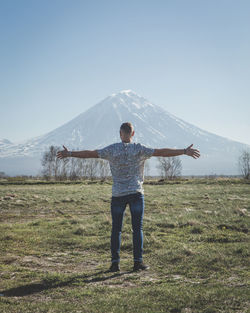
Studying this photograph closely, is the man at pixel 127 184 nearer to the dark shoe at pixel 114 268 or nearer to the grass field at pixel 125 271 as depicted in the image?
the dark shoe at pixel 114 268

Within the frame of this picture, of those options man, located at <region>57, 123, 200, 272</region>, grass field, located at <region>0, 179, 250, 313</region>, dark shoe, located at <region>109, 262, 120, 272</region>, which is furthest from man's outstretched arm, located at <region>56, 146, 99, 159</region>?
grass field, located at <region>0, 179, 250, 313</region>

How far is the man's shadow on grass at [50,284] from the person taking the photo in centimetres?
450

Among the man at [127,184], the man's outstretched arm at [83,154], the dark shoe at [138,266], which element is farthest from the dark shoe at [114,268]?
the man's outstretched arm at [83,154]

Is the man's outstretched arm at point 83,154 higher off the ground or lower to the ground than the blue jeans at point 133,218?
higher

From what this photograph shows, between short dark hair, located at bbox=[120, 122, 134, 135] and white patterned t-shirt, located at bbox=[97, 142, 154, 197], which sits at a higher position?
short dark hair, located at bbox=[120, 122, 134, 135]

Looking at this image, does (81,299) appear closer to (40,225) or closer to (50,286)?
(50,286)

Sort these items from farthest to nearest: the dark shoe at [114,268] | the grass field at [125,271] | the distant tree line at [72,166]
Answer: the distant tree line at [72,166] < the dark shoe at [114,268] < the grass field at [125,271]

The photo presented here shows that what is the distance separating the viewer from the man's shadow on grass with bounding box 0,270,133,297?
14.8 ft

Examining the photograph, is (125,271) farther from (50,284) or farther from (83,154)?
(83,154)

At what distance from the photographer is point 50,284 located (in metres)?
4.89

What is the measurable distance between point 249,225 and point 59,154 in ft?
21.5

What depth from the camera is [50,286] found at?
479cm

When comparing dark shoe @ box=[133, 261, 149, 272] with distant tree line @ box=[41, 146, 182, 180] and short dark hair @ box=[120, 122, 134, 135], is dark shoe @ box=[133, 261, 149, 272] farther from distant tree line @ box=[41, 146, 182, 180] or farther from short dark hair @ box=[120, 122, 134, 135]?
distant tree line @ box=[41, 146, 182, 180]

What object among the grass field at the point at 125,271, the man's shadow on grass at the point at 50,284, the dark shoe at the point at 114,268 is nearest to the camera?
the grass field at the point at 125,271
